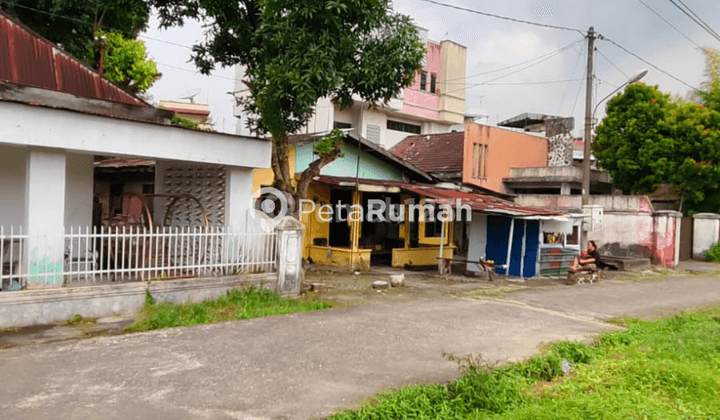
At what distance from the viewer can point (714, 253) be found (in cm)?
2058

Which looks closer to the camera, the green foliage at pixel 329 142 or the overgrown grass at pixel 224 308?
the overgrown grass at pixel 224 308

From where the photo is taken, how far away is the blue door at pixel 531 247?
13.5 metres

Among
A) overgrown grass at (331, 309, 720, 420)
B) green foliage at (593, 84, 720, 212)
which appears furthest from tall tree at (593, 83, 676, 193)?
overgrown grass at (331, 309, 720, 420)

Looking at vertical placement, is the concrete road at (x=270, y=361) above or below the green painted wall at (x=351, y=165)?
below

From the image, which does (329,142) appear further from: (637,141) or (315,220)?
(637,141)

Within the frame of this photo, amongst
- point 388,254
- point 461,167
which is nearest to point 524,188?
point 461,167

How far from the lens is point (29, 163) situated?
24.3 ft

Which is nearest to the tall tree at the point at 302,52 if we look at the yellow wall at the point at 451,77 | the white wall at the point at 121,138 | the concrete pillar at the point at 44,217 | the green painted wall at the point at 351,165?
the white wall at the point at 121,138

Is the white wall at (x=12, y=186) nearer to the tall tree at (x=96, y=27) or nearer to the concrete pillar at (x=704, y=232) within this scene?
the tall tree at (x=96, y=27)

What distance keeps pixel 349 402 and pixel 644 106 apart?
1973cm

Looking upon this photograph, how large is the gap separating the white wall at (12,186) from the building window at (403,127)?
2050 centimetres

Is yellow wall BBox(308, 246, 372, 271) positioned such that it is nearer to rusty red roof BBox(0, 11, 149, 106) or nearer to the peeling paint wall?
rusty red roof BBox(0, 11, 149, 106)

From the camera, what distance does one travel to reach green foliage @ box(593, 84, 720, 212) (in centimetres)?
1931

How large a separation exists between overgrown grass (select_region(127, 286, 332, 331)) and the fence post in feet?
1.00
